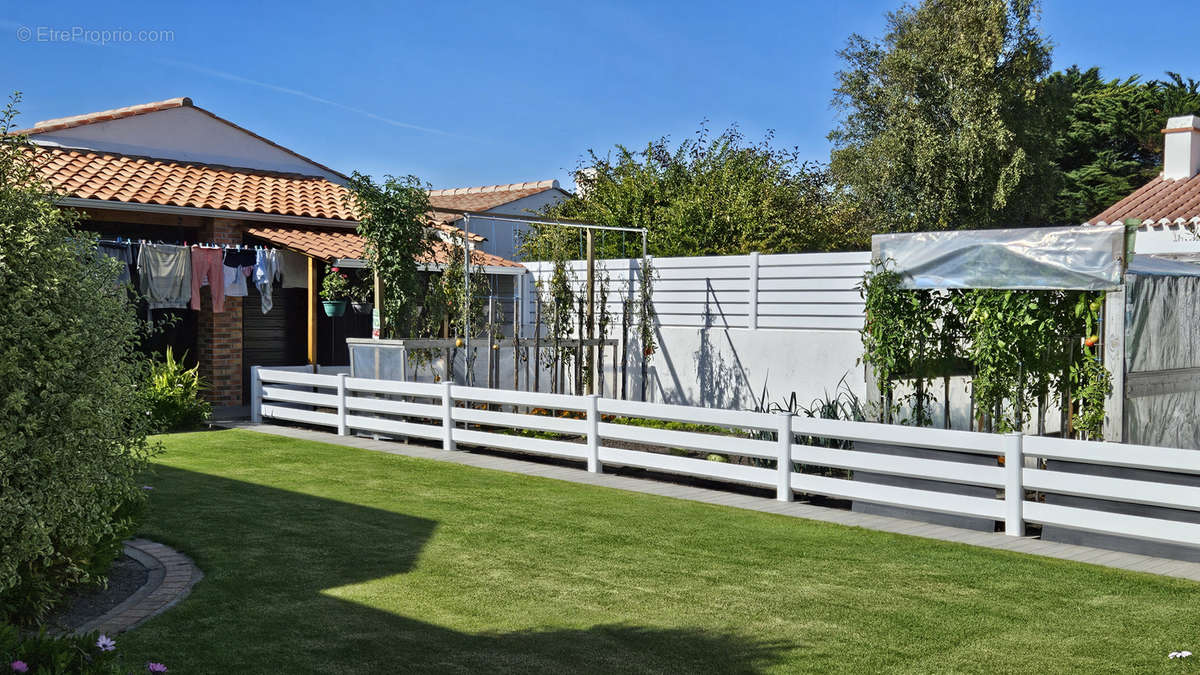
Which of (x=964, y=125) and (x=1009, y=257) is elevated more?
(x=964, y=125)

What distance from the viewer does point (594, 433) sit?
11906 mm

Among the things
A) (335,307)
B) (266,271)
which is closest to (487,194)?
(335,307)

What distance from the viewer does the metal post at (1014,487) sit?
28.5ft

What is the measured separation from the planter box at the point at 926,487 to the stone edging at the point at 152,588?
572 cm

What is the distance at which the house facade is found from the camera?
17484mm

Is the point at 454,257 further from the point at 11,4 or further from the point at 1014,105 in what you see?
the point at 1014,105

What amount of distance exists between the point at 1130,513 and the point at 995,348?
2044mm

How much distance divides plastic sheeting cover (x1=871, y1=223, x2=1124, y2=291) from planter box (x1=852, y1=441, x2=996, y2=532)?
1614mm

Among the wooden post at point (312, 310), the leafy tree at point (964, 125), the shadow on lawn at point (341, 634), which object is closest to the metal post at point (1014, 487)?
the shadow on lawn at point (341, 634)

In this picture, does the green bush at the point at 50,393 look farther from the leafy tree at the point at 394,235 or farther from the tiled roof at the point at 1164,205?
the tiled roof at the point at 1164,205

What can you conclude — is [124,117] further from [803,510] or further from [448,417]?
[803,510]

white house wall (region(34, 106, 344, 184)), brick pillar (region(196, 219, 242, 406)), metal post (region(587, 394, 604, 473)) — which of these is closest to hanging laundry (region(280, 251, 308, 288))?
brick pillar (region(196, 219, 242, 406))

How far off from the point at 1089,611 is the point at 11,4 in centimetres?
1621

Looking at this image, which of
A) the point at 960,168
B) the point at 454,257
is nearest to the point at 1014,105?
the point at 960,168
